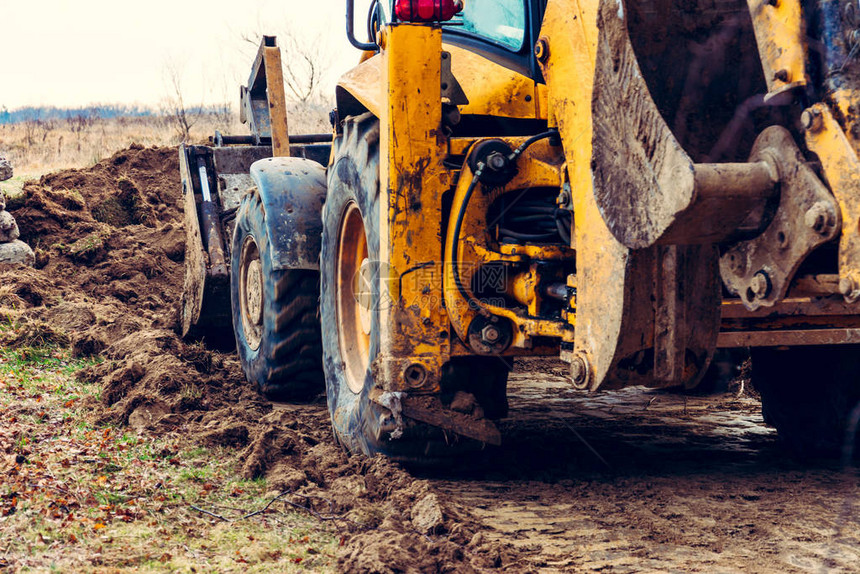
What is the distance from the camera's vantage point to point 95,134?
27.2 m

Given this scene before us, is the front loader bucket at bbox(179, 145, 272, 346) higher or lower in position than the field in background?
lower

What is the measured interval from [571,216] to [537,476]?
140 centimetres

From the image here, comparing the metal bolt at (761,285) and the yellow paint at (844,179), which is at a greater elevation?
the yellow paint at (844,179)

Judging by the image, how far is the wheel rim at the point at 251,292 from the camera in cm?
590

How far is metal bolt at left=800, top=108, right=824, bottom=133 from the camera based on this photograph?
2461 mm

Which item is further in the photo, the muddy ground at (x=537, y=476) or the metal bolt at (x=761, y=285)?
the muddy ground at (x=537, y=476)

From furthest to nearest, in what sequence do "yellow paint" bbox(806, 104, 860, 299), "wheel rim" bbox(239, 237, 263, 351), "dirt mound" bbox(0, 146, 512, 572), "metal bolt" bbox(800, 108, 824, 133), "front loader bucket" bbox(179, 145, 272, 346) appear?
1. "front loader bucket" bbox(179, 145, 272, 346)
2. "wheel rim" bbox(239, 237, 263, 351)
3. "dirt mound" bbox(0, 146, 512, 572)
4. "metal bolt" bbox(800, 108, 824, 133)
5. "yellow paint" bbox(806, 104, 860, 299)

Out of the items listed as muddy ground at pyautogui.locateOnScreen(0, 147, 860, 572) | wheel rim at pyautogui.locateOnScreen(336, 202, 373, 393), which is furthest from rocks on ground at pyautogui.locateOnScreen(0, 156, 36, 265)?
wheel rim at pyautogui.locateOnScreen(336, 202, 373, 393)

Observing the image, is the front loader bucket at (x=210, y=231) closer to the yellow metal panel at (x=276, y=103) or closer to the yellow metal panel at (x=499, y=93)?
the yellow metal panel at (x=276, y=103)

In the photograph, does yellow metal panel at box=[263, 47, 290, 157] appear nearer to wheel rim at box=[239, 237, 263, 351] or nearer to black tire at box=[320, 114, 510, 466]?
wheel rim at box=[239, 237, 263, 351]

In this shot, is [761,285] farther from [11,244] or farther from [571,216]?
[11,244]

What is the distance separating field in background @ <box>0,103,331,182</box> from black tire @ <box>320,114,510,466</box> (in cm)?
1383

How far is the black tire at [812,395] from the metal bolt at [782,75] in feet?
6.93

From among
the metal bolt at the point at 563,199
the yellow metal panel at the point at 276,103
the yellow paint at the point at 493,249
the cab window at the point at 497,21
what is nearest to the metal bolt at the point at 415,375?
the yellow paint at the point at 493,249
